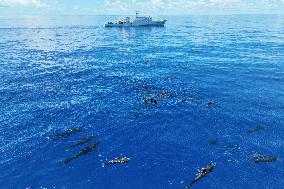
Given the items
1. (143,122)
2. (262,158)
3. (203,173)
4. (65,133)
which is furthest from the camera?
(143,122)

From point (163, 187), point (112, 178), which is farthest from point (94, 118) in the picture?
point (163, 187)

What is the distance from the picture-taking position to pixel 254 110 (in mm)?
49062

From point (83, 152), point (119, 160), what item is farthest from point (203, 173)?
point (83, 152)

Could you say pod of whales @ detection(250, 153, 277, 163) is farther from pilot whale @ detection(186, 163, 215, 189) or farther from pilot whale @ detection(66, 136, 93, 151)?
pilot whale @ detection(66, 136, 93, 151)

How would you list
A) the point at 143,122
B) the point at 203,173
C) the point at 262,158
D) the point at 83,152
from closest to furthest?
the point at 203,173 → the point at 262,158 → the point at 83,152 → the point at 143,122

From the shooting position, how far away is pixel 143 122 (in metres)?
45.7

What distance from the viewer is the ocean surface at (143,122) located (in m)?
33.3

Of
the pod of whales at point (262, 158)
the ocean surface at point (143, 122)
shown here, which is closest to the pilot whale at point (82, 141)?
the ocean surface at point (143, 122)

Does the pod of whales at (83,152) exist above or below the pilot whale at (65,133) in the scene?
below

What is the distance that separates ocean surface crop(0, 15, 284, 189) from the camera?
33312 millimetres

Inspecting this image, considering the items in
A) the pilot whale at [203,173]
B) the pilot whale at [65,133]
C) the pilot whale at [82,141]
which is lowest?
the pilot whale at [203,173]

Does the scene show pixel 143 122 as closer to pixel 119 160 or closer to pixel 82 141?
pixel 82 141

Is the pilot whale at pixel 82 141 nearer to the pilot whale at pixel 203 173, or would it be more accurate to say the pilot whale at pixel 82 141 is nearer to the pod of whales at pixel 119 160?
the pod of whales at pixel 119 160

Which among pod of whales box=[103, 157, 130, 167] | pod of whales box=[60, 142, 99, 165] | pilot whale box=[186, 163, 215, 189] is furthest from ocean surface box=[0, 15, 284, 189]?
pod of whales box=[103, 157, 130, 167]
